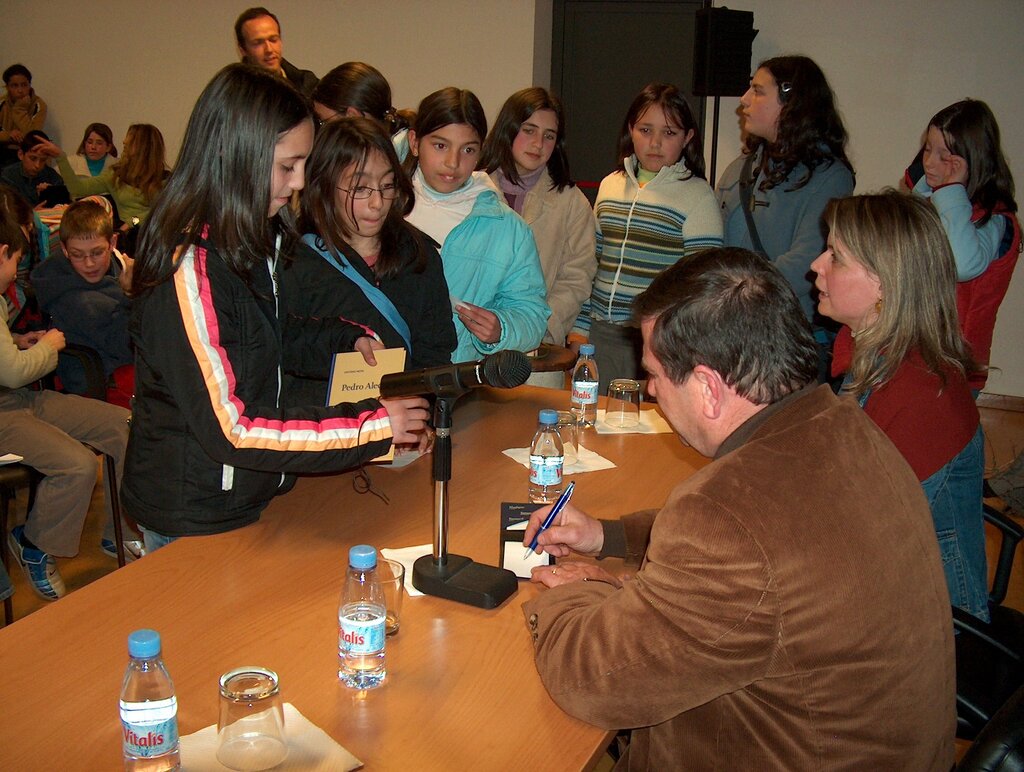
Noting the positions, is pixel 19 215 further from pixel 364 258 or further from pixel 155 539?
pixel 155 539

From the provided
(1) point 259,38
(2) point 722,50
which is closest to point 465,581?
(1) point 259,38

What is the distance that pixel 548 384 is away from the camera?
3.54 meters

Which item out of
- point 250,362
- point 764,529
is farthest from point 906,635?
point 250,362

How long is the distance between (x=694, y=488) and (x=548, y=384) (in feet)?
7.52

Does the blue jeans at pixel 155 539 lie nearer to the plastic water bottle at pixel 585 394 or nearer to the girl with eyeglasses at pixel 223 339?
the girl with eyeglasses at pixel 223 339

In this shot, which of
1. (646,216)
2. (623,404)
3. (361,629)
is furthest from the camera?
(646,216)

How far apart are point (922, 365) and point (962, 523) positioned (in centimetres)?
39

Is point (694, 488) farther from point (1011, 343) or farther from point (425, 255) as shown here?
point (1011, 343)

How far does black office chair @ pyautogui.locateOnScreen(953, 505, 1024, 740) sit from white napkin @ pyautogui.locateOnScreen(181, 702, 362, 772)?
1321 millimetres

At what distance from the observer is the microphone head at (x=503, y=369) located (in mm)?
1505

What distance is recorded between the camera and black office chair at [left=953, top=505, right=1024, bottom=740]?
6.52 ft

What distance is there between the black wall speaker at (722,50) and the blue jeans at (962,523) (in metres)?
4.08

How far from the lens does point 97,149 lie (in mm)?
7980

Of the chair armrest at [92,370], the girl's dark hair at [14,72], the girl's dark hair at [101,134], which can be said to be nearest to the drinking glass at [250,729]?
the chair armrest at [92,370]
